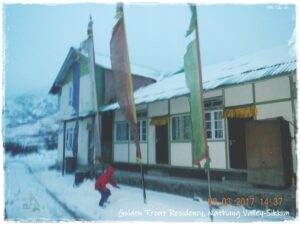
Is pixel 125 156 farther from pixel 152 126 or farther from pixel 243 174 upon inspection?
pixel 243 174

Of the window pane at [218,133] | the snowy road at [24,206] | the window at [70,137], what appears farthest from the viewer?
the window at [70,137]

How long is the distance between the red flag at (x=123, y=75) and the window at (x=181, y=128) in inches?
103

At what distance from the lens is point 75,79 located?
38.5 feet

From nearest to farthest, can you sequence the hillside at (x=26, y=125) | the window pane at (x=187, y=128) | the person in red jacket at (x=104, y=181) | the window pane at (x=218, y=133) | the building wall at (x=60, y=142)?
1. the person in red jacket at (x=104, y=181)
2. the hillside at (x=26, y=125)
3. the window pane at (x=218, y=133)
4. the window pane at (x=187, y=128)
5. the building wall at (x=60, y=142)

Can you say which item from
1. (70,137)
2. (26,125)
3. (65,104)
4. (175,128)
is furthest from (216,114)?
(65,104)

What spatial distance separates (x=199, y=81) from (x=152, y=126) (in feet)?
16.0

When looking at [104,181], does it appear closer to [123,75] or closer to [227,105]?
[123,75]

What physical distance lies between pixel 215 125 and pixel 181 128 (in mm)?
1359

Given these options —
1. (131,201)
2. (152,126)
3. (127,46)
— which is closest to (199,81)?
(127,46)

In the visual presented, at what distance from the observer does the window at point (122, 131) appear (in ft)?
36.4

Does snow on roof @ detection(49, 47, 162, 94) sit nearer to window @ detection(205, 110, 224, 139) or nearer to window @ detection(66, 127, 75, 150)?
window @ detection(66, 127, 75, 150)

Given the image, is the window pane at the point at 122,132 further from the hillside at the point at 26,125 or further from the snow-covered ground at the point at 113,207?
the hillside at the point at 26,125

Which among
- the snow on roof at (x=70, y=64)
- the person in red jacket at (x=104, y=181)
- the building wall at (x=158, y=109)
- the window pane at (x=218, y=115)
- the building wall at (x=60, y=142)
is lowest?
the person in red jacket at (x=104, y=181)

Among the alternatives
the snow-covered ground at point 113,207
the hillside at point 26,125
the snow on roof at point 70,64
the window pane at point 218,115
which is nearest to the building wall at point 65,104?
the snow on roof at point 70,64
